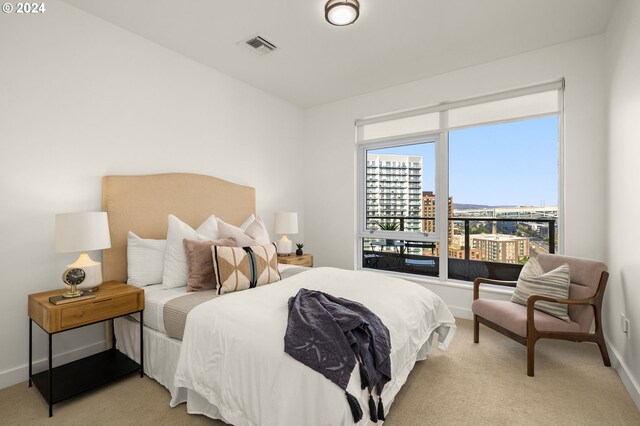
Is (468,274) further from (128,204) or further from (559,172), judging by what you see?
(128,204)

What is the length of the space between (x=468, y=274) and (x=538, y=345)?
47.7 inches

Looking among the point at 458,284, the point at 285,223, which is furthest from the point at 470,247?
the point at 285,223

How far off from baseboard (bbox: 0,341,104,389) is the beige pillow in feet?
3.44

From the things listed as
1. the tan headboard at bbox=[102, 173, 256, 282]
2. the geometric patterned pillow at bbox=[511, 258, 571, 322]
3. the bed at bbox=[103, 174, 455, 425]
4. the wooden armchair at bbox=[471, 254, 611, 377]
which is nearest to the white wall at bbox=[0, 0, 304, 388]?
the tan headboard at bbox=[102, 173, 256, 282]

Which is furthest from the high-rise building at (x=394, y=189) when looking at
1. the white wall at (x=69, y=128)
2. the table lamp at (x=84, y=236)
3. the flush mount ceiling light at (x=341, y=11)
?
the table lamp at (x=84, y=236)

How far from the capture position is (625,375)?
227cm

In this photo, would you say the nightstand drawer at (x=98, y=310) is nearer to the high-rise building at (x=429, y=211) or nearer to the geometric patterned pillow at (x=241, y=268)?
the geometric patterned pillow at (x=241, y=268)

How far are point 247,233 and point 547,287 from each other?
273 cm

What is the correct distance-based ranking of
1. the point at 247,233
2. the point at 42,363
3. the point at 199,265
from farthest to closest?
1. the point at 247,233
2. the point at 199,265
3. the point at 42,363

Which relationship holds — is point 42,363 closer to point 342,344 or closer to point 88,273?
point 88,273

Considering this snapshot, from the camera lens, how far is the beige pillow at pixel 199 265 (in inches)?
97.1

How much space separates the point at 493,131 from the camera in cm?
374

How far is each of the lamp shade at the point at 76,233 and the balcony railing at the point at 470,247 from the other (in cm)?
338

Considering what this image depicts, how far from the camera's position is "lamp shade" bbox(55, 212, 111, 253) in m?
2.12
